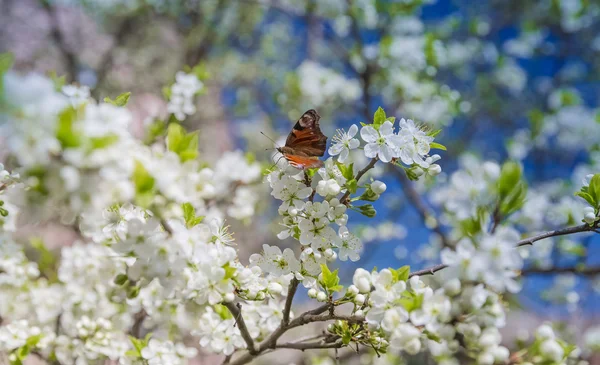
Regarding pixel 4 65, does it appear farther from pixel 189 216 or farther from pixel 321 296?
pixel 321 296

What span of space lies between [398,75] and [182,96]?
2.23 meters

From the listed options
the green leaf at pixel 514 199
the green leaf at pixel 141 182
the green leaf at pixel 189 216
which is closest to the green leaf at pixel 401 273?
the green leaf at pixel 514 199

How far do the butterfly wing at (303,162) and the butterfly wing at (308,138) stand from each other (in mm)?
105

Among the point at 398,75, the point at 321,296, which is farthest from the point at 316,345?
the point at 398,75

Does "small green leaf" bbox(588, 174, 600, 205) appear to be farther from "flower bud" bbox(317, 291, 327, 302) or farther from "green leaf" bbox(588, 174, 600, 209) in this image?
"flower bud" bbox(317, 291, 327, 302)

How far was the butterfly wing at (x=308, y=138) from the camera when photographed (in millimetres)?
1455

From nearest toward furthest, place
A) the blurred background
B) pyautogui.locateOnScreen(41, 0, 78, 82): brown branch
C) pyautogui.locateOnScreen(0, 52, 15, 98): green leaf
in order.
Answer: pyautogui.locateOnScreen(0, 52, 15, 98): green leaf < the blurred background < pyautogui.locateOnScreen(41, 0, 78, 82): brown branch

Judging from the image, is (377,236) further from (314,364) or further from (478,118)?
(314,364)

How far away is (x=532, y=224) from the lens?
3760mm

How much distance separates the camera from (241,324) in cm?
146

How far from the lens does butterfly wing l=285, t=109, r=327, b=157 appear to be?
1455 mm

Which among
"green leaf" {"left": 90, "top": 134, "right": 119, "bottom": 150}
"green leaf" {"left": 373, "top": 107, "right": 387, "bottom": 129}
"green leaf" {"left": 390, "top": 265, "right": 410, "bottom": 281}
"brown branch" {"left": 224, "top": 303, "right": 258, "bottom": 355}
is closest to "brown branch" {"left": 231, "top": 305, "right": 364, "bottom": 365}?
"brown branch" {"left": 224, "top": 303, "right": 258, "bottom": 355}

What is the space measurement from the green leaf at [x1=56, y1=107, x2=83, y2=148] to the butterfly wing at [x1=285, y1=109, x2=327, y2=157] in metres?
0.75

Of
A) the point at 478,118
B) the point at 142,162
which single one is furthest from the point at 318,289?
the point at 478,118
